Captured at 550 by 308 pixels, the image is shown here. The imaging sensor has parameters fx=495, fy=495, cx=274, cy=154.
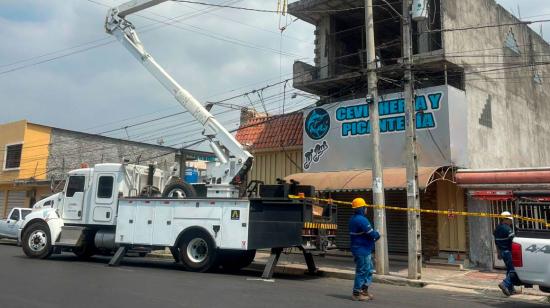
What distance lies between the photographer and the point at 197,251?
1322 centimetres

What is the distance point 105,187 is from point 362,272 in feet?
30.9

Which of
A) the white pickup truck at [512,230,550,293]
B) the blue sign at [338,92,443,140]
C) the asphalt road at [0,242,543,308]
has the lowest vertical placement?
the asphalt road at [0,242,543,308]

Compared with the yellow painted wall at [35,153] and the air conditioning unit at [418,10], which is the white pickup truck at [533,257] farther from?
the yellow painted wall at [35,153]

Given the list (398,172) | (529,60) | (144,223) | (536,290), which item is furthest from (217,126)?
(529,60)

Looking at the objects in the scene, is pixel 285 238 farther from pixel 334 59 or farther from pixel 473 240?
pixel 334 59

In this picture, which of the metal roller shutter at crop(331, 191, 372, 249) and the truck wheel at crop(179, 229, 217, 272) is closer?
the truck wheel at crop(179, 229, 217, 272)

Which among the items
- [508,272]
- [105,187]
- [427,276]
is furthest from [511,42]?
[105,187]

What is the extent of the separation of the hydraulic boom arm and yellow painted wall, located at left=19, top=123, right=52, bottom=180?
18307 mm

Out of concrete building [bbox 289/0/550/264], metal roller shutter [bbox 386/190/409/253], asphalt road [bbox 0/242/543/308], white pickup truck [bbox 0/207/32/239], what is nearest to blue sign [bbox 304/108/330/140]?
concrete building [bbox 289/0/550/264]

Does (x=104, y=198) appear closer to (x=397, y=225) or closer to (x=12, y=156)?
(x=397, y=225)

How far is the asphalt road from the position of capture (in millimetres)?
8227

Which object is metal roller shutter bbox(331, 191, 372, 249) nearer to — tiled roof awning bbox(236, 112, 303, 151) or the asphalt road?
tiled roof awning bbox(236, 112, 303, 151)

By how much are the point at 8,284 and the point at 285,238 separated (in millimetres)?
5955

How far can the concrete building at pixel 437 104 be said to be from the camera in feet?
50.3
